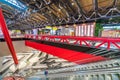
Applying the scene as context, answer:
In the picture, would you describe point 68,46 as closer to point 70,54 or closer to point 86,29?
point 70,54

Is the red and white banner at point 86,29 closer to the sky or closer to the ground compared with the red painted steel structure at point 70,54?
closer to the sky

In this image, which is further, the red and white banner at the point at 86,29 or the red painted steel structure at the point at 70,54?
the red and white banner at the point at 86,29

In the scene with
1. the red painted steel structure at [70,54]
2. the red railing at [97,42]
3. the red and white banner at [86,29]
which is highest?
the red and white banner at [86,29]

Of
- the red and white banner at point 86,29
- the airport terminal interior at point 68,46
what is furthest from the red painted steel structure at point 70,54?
the red and white banner at point 86,29

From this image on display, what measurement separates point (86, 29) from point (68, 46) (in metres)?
5.24

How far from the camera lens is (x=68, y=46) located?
5582 millimetres

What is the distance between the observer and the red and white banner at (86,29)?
9824 millimetres

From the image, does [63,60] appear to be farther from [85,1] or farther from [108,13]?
[108,13]

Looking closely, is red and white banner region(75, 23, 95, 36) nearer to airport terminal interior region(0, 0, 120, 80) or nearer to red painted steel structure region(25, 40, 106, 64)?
airport terminal interior region(0, 0, 120, 80)

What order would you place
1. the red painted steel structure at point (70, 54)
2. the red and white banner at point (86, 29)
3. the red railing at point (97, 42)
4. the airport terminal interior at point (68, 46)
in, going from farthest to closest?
1. the red and white banner at point (86, 29)
2. the red railing at point (97, 42)
3. the red painted steel structure at point (70, 54)
4. the airport terminal interior at point (68, 46)

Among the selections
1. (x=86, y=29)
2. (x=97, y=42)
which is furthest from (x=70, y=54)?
(x=86, y=29)

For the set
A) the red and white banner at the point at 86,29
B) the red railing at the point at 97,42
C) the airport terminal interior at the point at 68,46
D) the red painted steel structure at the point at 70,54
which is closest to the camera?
the airport terminal interior at the point at 68,46

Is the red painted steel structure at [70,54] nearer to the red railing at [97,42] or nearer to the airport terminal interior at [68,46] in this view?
the airport terminal interior at [68,46]

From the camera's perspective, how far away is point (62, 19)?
1142 cm
